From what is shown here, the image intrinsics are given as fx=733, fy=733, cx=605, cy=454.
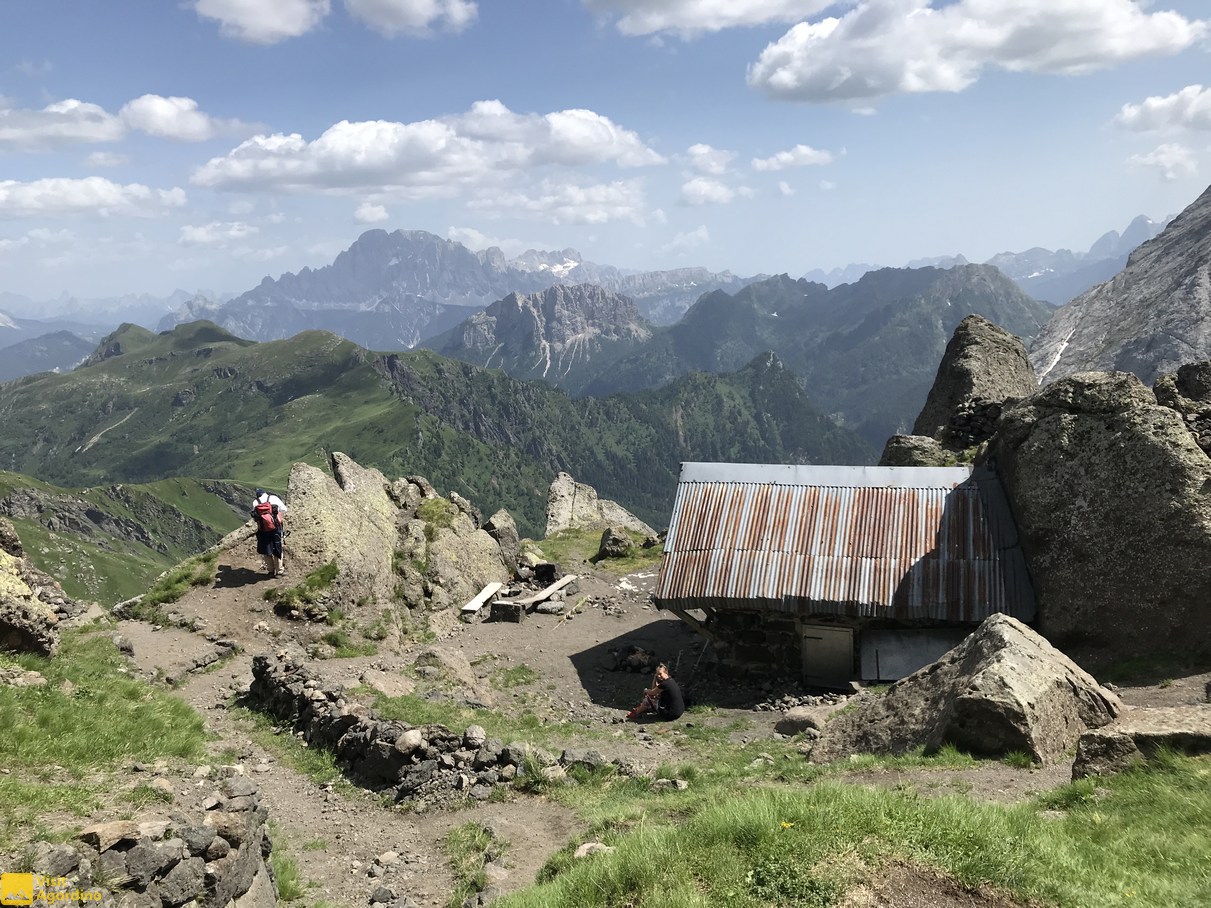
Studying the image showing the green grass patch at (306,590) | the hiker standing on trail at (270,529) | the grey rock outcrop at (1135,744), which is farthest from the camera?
the hiker standing on trail at (270,529)

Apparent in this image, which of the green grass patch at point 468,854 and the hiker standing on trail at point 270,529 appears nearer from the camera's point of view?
the green grass patch at point 468,854

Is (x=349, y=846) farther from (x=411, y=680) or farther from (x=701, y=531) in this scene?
(x=701, y=531)

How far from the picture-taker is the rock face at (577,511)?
231 feet

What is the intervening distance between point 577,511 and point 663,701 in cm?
4889

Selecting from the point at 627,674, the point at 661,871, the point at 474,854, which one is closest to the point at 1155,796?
the point at 661,871

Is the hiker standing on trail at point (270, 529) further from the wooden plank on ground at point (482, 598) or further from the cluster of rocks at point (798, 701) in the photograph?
the cluster of rocks at point (798, 701)

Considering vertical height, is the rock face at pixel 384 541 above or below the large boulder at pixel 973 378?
below

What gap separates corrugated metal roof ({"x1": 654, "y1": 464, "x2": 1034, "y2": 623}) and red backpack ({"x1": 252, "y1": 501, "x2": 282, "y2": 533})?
16.3m

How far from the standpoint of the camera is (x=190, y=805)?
11.8 m

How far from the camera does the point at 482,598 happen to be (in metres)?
38.6

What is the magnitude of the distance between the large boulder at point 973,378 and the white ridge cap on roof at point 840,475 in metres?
18.2

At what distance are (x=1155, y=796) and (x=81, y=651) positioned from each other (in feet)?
84.5

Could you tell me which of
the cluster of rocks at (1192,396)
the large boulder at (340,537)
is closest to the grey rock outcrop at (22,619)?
the large boulder at (340,537)

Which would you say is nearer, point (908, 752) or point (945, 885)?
point (945, 885)
